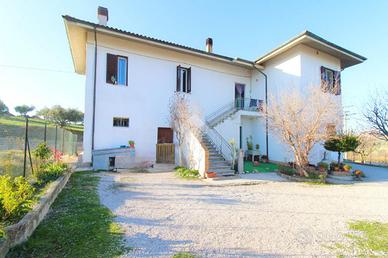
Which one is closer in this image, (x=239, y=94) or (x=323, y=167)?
(x=323, y=167)

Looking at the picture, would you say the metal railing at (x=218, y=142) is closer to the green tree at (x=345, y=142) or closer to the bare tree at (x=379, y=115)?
the green tree at (x=345, y=142)

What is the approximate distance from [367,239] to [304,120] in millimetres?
7094

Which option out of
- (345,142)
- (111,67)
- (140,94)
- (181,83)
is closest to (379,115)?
(345,142)

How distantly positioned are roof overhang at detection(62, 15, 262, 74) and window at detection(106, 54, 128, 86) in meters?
1.27

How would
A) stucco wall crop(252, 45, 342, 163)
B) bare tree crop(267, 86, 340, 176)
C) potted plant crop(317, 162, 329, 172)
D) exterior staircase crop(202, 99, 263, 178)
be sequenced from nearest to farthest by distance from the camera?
bare tree crop(267, 86, 340, 176), exterior staircase crop(202, 99, 263, 178), potted plant crop(317, 162, 329, 172), stucco wall crop(252, 45, 342, 163)

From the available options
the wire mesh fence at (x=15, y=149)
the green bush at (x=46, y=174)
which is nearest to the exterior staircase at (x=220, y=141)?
the green bush at (x=46, y=174)

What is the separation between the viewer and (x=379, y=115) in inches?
661

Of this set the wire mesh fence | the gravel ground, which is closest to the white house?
the gravel ground

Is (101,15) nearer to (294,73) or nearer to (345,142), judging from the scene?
(294,73)

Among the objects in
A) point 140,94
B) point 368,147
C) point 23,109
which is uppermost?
point 23,109

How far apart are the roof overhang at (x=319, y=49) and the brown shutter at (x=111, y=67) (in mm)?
10169

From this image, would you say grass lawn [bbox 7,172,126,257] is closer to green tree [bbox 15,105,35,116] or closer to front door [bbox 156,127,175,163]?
front door [bbox 156,127,175,163]

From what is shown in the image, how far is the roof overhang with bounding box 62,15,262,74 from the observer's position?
442 inches

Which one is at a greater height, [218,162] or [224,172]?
[218,162]
